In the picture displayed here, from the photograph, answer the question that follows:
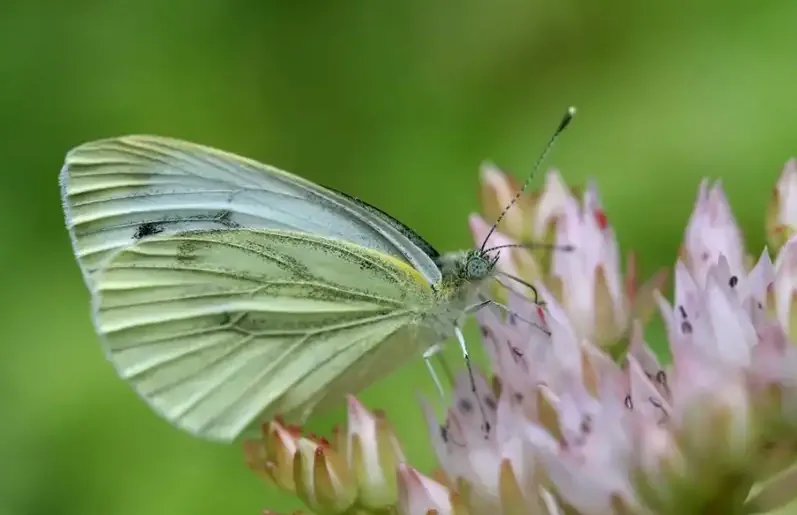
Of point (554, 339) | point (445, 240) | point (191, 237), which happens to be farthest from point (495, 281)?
point (445, 240)

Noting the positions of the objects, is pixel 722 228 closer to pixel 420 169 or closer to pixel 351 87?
pixel 420 169

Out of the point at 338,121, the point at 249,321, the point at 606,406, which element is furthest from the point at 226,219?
the point at 338,121

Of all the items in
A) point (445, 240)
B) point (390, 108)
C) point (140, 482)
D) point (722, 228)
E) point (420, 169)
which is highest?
point (390, 108)

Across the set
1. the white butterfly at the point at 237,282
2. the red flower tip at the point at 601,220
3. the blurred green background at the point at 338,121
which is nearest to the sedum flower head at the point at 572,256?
the red flower tip at the point at 601,220

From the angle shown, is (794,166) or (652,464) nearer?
(652,464)

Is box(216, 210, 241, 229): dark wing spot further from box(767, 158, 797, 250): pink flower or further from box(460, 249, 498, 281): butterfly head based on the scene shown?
box(767, 158, 797, 250): pink flower

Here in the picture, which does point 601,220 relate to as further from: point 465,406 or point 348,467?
point 348,467

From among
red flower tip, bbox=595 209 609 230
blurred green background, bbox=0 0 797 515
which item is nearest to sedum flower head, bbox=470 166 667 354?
red flower tip, bbox=595 209 609 230
